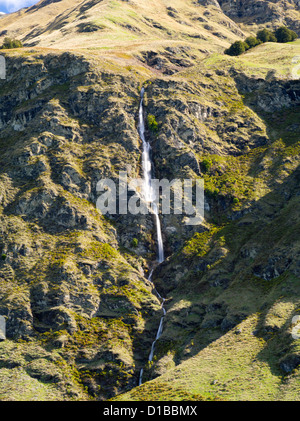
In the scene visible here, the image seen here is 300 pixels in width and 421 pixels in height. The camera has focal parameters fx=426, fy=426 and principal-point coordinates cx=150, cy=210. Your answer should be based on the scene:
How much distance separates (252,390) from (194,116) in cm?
7640

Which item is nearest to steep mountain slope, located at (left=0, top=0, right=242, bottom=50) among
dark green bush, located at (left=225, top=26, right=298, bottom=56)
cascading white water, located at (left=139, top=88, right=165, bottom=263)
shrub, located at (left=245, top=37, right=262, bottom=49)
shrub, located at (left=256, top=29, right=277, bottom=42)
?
shrub, located at (left=245, top=37, right=262, bottom=49)

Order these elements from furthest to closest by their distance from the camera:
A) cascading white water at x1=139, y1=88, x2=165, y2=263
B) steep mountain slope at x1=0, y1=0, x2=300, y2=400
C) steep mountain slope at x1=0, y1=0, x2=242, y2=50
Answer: steep mountain slope at x1=0, y1=0, x2=242, y2=50 → cascading white water at x1=139, y1=88, x2=165, y2=263 → steep mountain slope at x1=0, y1=0, x2=300, y2=400

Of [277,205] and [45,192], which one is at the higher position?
[45,192]

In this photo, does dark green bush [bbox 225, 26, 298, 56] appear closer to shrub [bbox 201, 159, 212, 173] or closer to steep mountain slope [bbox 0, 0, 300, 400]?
steep mountain slope [bbox 0, 0, 300, 400]

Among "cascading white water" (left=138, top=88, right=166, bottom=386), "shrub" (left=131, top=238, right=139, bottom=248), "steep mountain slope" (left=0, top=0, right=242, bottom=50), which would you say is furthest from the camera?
"steep mountain slope" (left=0, top=0, right=242, bottom=50)

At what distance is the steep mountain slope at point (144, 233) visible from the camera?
62812mm

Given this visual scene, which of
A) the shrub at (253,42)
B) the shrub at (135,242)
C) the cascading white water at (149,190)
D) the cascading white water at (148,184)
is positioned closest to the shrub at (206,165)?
the cascading white water at (149,190)

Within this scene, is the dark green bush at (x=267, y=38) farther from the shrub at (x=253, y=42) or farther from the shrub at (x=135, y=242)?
the shrub at (x=135, y=242)

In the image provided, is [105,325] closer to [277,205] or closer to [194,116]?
[277,205]

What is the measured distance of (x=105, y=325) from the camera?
73500 millimetres

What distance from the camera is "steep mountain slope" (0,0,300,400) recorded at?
62.8 m

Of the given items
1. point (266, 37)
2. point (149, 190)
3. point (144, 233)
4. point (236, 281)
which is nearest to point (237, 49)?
point (266, 37)

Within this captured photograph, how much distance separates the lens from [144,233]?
90438 mm
